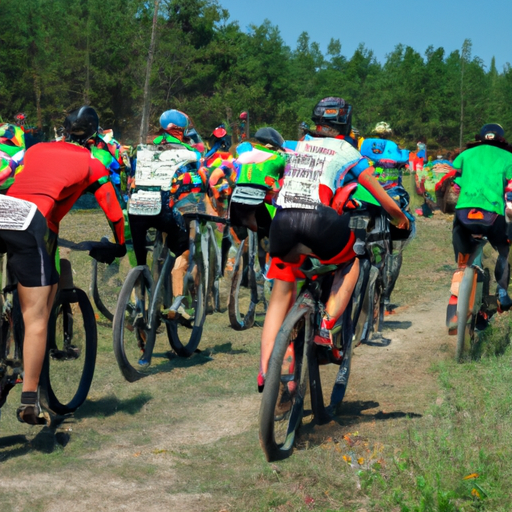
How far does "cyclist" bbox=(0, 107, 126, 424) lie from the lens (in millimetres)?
4852

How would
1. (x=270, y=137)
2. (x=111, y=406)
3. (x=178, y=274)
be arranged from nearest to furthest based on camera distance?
1. (x=111, y=406)
2. (x=178, y=274)
3. (x=270, y=137)

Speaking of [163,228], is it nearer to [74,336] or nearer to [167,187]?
[167,187]

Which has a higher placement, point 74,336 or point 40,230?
point 40,230

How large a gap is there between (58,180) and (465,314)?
11.1ft

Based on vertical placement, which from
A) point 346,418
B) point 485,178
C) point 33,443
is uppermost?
point 485,178

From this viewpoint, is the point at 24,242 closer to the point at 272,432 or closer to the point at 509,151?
the point at 272,432

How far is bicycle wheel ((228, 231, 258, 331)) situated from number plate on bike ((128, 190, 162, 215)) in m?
1.64

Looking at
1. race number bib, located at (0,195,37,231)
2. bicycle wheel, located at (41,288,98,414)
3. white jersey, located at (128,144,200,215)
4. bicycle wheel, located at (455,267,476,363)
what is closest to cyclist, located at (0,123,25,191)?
white jersey, located at (128,144,200,215)

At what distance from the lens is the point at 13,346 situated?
512 cm

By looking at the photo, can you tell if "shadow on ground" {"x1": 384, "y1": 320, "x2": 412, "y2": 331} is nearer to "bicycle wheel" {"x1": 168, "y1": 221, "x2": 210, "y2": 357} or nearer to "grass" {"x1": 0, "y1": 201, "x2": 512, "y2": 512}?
"grass" {"x1": 0, "y1": 201, "x2": 512, "y2": 512}

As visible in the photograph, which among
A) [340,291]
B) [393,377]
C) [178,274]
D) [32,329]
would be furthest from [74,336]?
[393,377]

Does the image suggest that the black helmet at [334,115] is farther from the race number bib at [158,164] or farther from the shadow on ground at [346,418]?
the race number bib at [158,164]

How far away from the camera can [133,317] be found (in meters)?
6.40

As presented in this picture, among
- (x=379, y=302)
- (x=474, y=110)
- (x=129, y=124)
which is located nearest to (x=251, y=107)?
(x=129, y=124)
